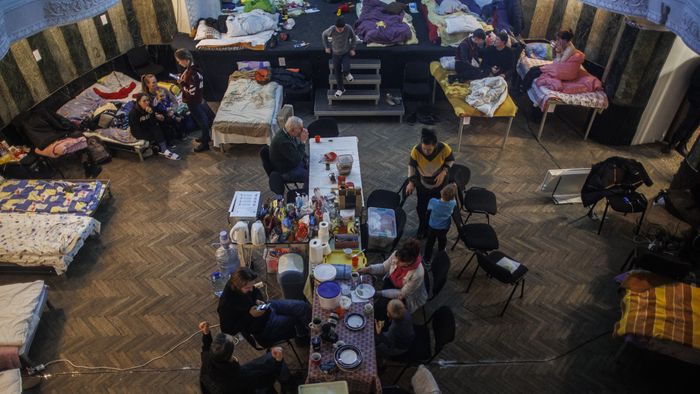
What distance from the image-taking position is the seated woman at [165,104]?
25.4 feet

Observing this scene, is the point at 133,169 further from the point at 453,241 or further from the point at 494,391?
the point at 494,391

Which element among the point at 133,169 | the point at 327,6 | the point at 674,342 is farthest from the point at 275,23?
the point at 674,342

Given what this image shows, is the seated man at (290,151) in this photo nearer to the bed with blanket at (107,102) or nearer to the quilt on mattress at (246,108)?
the quilt on mattress at (246,108)

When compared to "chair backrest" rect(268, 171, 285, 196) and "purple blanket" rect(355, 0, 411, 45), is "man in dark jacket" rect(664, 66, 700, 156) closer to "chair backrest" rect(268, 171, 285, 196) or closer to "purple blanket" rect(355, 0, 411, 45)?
"purple blanket" rect(355, 0, 411, 45)

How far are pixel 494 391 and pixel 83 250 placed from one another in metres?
5.51

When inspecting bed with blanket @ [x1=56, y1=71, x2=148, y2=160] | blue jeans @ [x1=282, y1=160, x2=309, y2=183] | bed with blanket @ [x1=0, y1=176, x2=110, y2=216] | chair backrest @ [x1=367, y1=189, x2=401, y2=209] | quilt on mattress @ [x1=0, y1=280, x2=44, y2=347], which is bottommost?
quilt on mattress @ [x1=0, y1=280, x2=44, y2=347]

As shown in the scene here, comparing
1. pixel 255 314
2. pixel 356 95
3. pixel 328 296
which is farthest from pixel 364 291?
pixel 356 95

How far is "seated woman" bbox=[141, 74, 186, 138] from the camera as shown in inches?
305

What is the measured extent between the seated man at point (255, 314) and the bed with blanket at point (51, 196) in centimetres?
344

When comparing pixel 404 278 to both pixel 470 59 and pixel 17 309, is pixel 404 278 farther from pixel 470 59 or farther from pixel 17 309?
pixel 470 59

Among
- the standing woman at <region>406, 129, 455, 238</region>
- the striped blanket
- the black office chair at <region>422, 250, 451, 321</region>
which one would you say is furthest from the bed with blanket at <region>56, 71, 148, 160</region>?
the striped blanket

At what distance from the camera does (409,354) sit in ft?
15.3

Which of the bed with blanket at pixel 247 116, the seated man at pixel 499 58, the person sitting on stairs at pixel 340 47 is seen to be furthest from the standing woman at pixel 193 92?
the seated man at pixel 499 58

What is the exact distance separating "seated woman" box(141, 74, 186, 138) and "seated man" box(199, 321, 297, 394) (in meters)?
4.91
